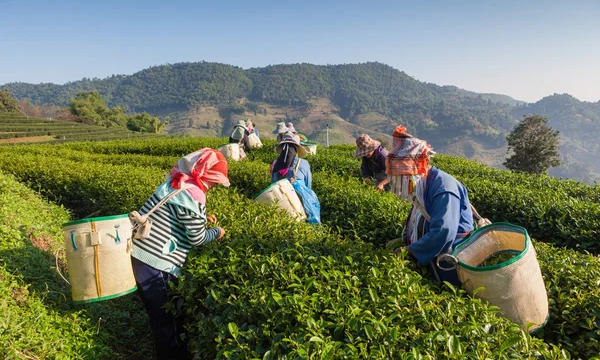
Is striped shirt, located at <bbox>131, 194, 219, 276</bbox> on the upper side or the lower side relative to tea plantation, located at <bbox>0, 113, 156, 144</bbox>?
upper

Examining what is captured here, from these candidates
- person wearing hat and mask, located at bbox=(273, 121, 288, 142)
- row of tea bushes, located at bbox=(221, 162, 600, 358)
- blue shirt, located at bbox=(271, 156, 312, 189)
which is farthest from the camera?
person wearing hat and mask, located at bbox=(273, 121, 288, 142)

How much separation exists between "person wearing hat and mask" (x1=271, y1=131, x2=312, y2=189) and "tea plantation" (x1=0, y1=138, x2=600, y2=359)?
0.71 metres

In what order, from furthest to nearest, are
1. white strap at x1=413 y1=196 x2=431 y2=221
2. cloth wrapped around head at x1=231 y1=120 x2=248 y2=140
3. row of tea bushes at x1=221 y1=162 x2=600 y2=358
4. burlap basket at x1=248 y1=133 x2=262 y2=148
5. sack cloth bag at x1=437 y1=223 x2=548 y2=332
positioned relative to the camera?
burlap basket at x1=248 y1=133 x2=262 y2=148 < cloth wrapped around head at x1=231 y1=120 x2=248 y2=140 < white strap at x1=413 y1=196 x2=431 y2=221 < row of tea bushes at x1=221 y1=162 x2=600 y2=358 < sack cloth bag at x1=437 y1=223 x2=548 y2=332

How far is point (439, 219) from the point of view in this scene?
8.23 feet

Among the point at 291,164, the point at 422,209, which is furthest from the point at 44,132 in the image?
the point at 422,209

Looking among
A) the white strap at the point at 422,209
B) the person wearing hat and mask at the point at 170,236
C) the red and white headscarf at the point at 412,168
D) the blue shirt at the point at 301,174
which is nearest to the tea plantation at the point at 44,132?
the blue shirt at the point at 301,174

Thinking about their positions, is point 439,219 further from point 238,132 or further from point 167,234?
point 238,132

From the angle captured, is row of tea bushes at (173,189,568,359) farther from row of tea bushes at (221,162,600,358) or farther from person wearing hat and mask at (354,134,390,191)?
person wearing hat and mask at (354,134,390,191)

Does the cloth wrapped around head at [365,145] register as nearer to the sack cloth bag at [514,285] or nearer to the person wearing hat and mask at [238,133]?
the sack cloth bag at [514,285]

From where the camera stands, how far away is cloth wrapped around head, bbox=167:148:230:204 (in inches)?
111

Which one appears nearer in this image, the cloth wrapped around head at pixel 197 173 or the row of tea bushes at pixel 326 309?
the row of tea bushes at pixel 326 309

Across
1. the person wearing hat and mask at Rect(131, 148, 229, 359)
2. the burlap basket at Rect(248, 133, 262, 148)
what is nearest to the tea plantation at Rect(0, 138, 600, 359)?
the person wearing hat and mask at Rect(131, 148, 229, 359)

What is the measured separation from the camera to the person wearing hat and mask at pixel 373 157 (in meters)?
6.20

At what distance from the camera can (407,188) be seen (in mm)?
2842
